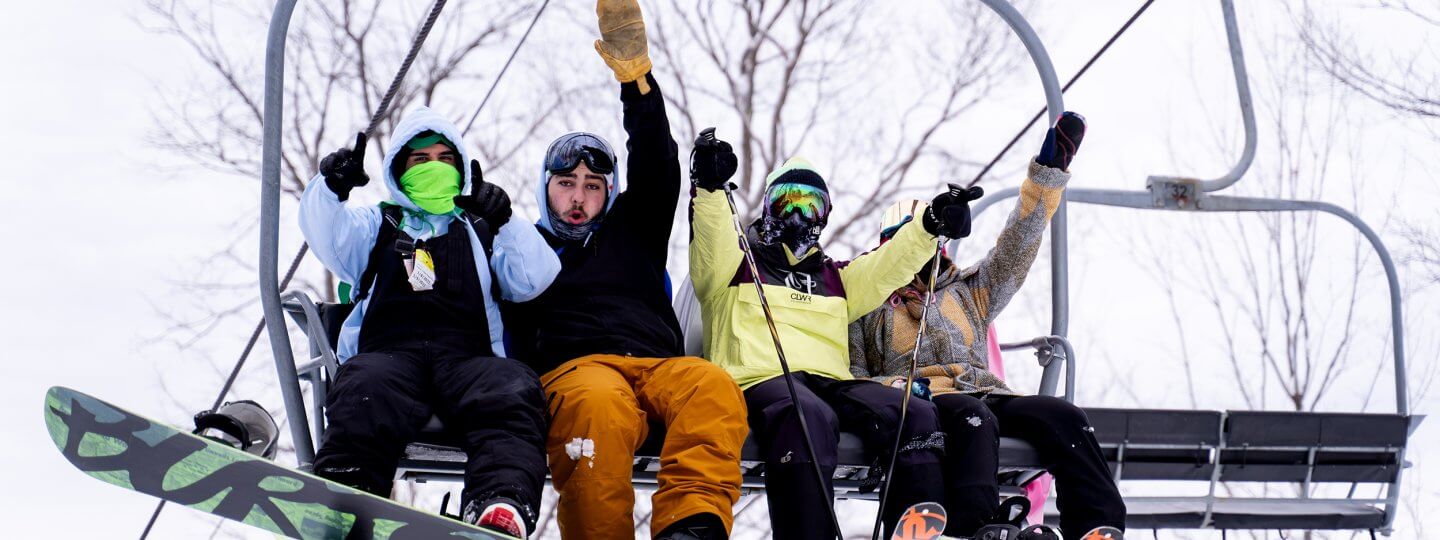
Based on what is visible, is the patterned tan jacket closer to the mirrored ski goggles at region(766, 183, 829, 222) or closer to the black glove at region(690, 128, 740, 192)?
the mirrored ski goggles at region(766, 183, 829, 222)

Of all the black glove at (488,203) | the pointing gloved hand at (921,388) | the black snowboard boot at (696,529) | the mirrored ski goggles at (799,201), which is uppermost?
the mirrored ski goggles at (799,201)

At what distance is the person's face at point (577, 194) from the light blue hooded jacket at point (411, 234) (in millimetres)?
223

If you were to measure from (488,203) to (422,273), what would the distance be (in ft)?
0.85

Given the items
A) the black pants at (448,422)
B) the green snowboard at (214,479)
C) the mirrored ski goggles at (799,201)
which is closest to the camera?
the green snowboard at (214,479)

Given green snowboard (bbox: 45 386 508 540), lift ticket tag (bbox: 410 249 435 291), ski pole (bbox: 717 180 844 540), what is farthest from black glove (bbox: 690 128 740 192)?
green snowboard (bbox: 45 386 508 540)

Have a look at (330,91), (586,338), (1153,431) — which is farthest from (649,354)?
(330,91)

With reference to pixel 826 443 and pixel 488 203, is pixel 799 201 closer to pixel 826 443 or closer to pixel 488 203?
pixel 826 443

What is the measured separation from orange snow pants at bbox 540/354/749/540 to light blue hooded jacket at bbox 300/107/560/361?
33cm

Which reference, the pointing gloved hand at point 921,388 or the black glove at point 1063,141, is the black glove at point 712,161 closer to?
the pointing gloved hand at point 921,388

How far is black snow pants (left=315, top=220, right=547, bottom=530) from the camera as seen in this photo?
2.80 m

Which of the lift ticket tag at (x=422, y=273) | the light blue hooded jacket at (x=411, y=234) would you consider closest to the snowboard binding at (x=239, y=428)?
the light blue hooded jacket at (x=411, y=234)

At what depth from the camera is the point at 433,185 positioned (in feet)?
11.2

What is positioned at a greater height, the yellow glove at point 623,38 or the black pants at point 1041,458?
the yellow glove at point 623,38

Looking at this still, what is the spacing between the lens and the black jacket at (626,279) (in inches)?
135
